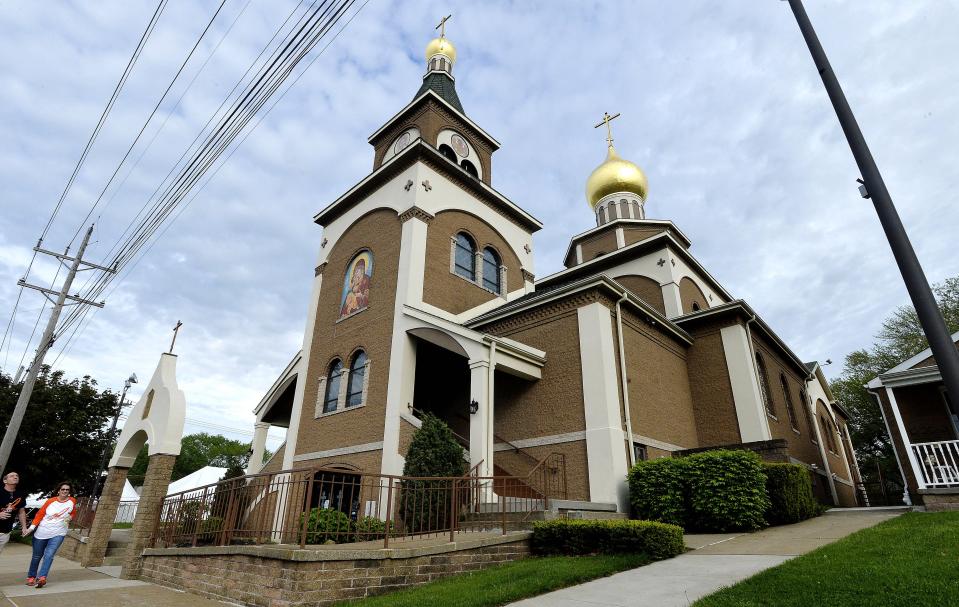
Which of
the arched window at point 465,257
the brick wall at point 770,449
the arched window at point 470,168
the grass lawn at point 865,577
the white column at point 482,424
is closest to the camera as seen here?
the grass lawn at point 865,577

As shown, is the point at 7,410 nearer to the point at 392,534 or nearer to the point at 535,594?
the point at 392,534

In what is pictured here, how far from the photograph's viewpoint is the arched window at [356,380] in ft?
51.0

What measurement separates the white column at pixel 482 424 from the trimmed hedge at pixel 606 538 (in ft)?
8.89

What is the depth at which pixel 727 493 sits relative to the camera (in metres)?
10.1

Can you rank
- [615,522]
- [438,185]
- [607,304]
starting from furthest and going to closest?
1. [438,185]
2. [607,304]
3. [615,522]

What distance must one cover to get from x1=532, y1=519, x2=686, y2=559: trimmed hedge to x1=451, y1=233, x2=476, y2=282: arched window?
1024cm

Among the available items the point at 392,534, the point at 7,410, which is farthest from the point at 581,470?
the point at 7,410

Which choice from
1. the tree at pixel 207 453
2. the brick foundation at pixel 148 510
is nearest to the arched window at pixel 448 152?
the brick foundation at pixel 148 510

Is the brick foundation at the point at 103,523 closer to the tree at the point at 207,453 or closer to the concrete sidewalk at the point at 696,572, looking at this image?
the concrete sidewalk at the point at 696,572

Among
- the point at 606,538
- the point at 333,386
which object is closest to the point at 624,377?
the point at 606,538

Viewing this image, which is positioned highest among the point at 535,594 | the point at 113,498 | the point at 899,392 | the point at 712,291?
the point at 712,291

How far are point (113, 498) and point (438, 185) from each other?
1187 cm

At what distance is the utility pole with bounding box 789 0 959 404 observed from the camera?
11.8 feet

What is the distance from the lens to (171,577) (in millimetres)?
8539
